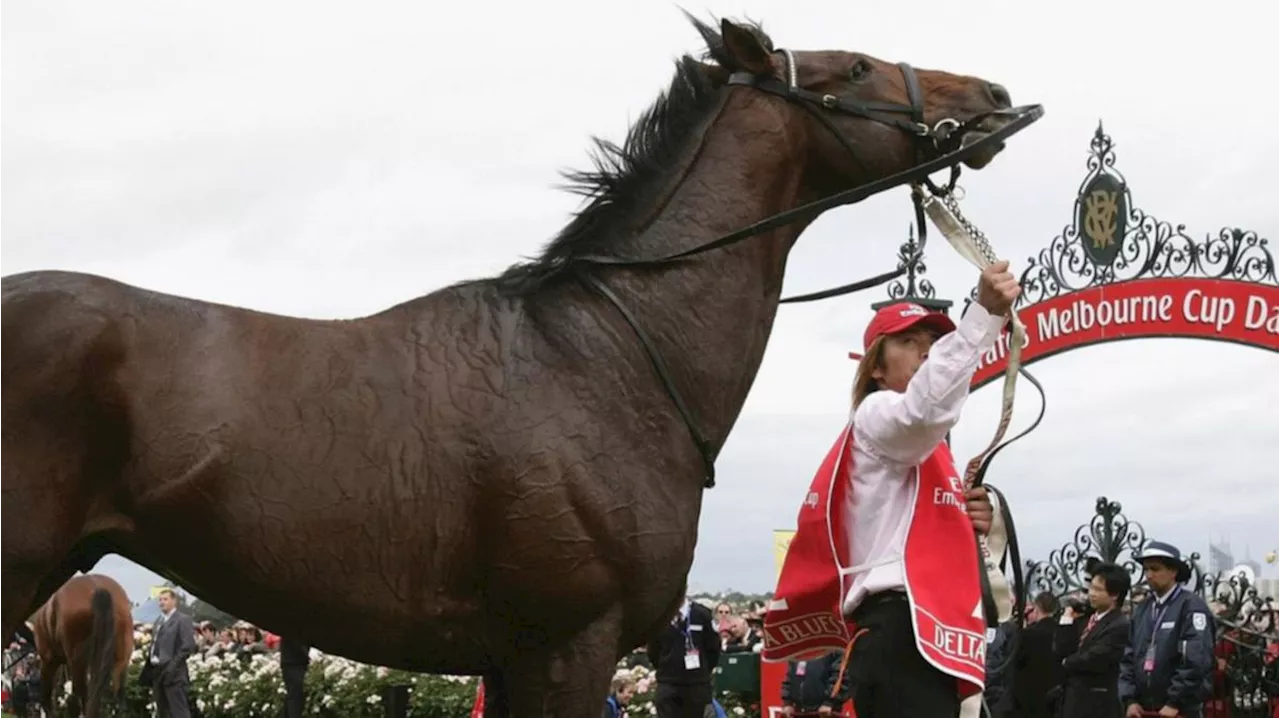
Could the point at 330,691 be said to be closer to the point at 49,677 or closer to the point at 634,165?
the point at 49,677

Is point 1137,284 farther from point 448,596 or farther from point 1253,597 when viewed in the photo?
point 448,596

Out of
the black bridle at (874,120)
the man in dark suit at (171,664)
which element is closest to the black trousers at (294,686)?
the man in dark suit at (171,664)

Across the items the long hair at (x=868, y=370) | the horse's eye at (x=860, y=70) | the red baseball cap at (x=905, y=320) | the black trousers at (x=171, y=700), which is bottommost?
the long hair at (x=868, y=370)

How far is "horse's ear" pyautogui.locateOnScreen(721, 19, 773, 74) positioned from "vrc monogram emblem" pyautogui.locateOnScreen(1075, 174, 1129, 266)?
1078cm

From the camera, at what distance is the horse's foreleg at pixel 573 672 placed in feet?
13.2

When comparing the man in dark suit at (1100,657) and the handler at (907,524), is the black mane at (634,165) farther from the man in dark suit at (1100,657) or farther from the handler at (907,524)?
the man in dark suit at (1100,657)

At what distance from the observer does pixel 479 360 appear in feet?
13.7

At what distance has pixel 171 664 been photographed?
1617 centimetres

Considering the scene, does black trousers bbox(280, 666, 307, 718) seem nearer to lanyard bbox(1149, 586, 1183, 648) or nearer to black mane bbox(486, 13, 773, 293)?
lanyard bbox(1149, 586, 1183, 648)

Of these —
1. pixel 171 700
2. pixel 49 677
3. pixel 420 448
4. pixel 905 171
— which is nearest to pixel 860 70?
pixel 905 171

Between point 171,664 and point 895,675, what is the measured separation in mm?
13499

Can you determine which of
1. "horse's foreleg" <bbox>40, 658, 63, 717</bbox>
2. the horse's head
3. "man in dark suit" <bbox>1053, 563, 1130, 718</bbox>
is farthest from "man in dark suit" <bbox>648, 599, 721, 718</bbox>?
the horse's head

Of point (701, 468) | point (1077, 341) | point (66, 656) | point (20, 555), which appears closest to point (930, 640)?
point (701, 468)

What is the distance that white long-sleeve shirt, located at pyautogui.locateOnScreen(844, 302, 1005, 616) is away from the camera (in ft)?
12.8
